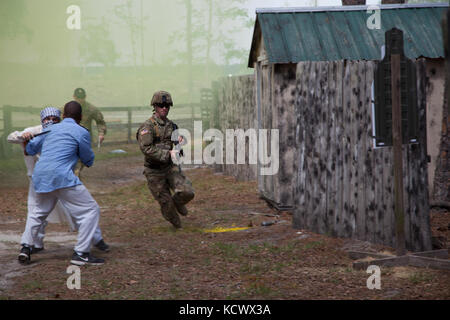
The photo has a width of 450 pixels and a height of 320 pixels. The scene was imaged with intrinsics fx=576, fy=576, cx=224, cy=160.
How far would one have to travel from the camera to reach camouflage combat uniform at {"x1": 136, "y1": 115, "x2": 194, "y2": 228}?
859cm

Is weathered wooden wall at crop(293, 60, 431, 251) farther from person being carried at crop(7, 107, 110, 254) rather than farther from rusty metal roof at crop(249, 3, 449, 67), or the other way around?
person being carried at crop(7, 107, 110, 254)

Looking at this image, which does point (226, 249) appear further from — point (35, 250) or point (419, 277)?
point (419, 277)

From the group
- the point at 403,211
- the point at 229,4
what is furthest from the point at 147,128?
the point at 229,4

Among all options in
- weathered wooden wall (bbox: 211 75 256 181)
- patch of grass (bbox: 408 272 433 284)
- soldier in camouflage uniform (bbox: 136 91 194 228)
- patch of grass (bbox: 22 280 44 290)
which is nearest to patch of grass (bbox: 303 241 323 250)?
patch of grass (bbox: 408 272 433 284)

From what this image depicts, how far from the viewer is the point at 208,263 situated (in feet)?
22.8

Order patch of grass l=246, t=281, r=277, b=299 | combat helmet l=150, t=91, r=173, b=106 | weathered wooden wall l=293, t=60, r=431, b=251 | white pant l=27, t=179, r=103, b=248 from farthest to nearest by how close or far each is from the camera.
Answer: combat helmet l=150, t=91, r=173, b=106, white pant l=27, t=179, r=103, b=248, weathered wooden wall l=293, t=60, r=431, b=251, patch of grass l=246, t=281, r=277, b=299

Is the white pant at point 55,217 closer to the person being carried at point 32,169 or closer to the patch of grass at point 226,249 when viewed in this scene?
the person being carried at point 32,169

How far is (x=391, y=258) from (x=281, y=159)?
4.36 metres

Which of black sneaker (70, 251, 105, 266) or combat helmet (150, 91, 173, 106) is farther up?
combat helmet (150, 91, 173, 106)

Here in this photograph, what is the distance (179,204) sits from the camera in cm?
904

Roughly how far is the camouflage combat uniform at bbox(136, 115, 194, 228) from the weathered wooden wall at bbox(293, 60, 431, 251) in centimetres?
184

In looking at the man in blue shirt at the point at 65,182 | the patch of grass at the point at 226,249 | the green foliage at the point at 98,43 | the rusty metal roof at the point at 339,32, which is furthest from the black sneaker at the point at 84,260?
the green foliage at the point at 98,43
